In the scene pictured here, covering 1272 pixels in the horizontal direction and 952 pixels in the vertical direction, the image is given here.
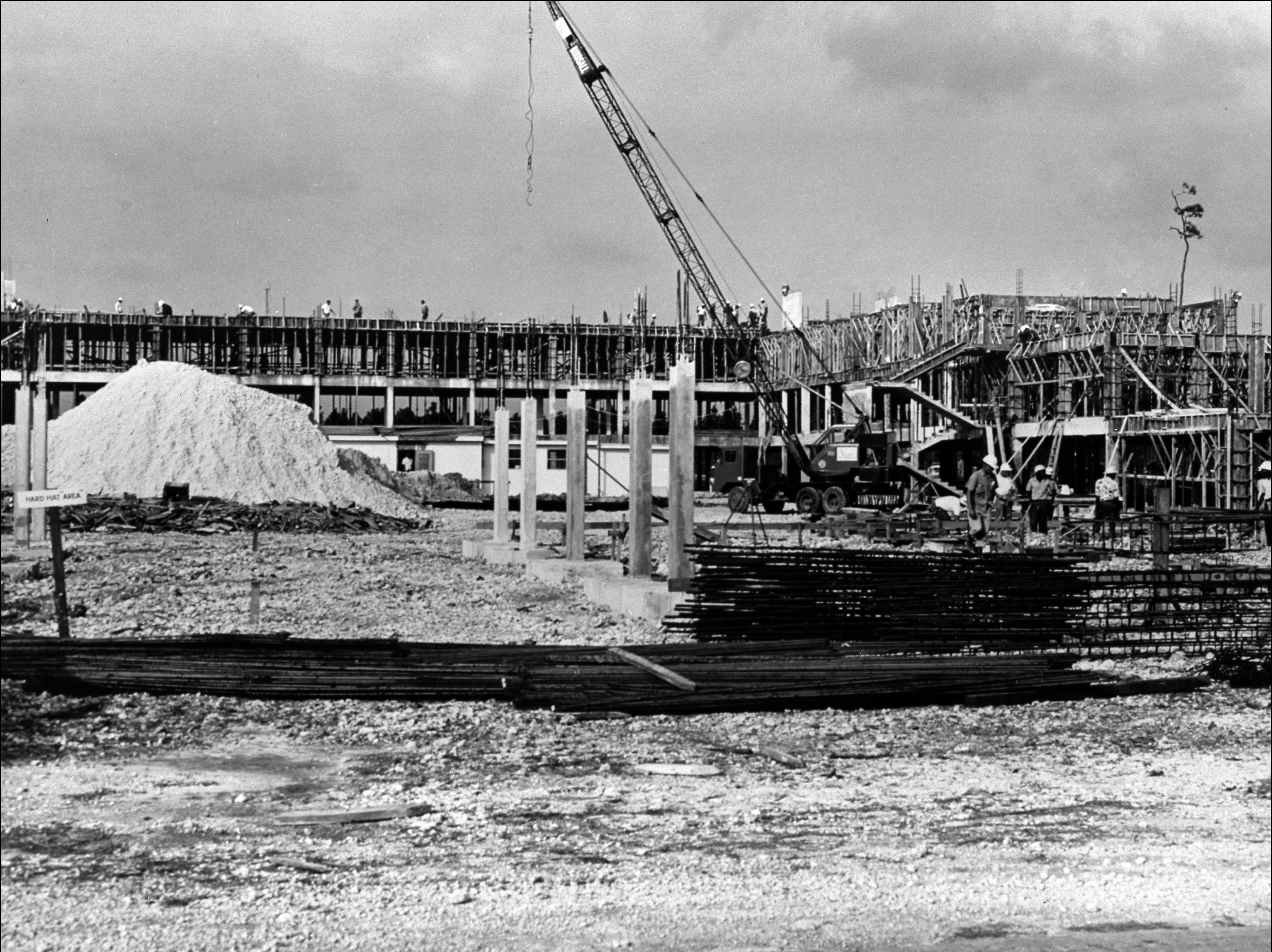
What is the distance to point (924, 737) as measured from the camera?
10.4 metres

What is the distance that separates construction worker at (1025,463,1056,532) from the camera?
26.7m

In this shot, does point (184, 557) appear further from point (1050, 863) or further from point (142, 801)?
point (1050, 863)

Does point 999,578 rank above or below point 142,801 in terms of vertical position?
above

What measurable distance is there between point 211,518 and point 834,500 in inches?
624

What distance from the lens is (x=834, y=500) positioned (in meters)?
40.3

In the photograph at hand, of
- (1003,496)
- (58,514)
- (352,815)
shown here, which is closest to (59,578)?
(58,514)

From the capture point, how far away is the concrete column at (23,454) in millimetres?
22875

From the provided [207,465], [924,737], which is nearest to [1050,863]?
[924,737]

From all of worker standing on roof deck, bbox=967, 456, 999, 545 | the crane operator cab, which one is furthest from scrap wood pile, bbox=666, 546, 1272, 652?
the crane operator cab

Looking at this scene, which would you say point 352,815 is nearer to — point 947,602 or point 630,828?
point 630,828

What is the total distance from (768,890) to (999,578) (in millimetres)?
7244

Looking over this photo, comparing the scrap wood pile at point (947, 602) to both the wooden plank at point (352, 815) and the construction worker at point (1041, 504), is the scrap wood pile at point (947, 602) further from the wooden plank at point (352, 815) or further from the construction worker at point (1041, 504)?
the construction worker at point (1041, 504)

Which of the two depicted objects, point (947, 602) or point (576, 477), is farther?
point (576, 477)

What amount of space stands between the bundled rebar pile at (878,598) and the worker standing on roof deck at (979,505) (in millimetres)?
10348
